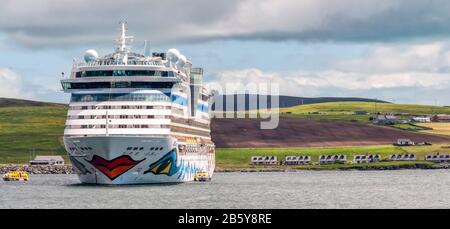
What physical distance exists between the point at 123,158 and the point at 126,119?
201 inches

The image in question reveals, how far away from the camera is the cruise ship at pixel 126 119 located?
107 metres

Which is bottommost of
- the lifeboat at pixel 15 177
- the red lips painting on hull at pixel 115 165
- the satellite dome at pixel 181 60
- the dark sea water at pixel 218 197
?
the lifeboat at pixel 15 177

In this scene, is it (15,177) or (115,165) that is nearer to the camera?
(115,165)

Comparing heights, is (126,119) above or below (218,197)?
above

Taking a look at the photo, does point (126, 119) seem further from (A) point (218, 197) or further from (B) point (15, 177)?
(B) point (15, 177)

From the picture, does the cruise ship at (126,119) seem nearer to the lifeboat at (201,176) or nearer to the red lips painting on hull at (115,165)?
the red lips painting on hull at (115,165)

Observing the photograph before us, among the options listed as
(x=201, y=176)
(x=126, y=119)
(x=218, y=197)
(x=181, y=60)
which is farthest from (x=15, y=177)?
(x=218, y=197)

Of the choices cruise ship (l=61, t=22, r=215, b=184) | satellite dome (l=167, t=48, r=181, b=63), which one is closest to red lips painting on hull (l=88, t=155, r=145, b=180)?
cruise ship (l=61, t=22, r=215, b=184)

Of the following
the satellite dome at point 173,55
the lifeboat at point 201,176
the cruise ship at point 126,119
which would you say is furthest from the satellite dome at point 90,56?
the lifeboat at point 201,176

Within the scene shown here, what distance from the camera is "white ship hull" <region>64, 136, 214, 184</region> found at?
106 metres

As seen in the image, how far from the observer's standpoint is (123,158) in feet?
350
